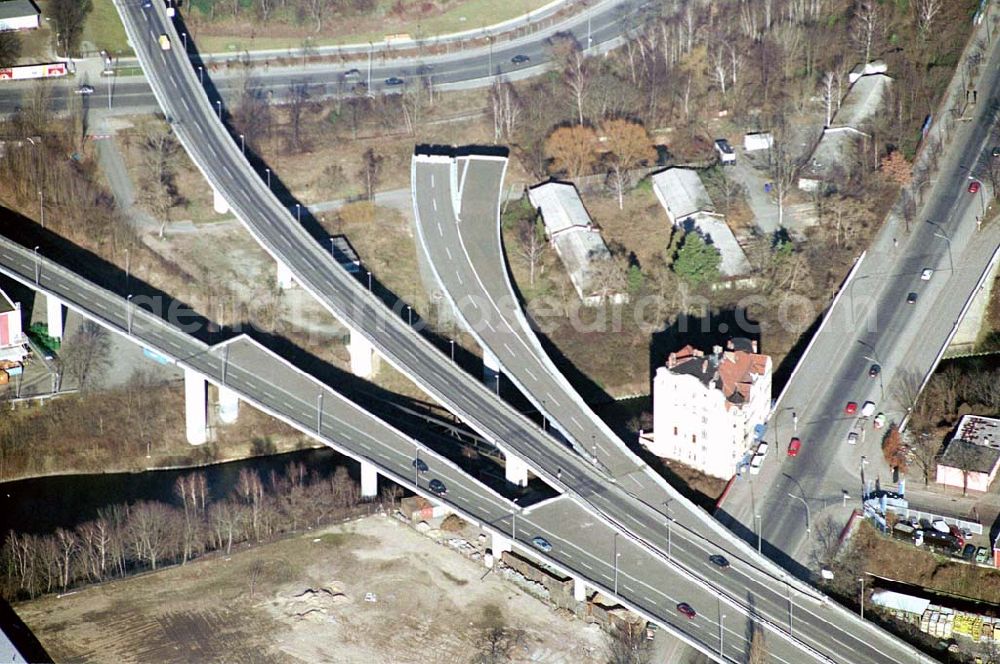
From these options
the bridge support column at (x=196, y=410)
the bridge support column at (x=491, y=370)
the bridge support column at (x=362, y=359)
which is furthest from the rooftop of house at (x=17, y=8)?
the bridge support column at (x=491, y=370)

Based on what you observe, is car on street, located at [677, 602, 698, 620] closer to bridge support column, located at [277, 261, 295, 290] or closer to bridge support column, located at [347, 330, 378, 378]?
bridge support column, located at [347, 330, 378, 378]

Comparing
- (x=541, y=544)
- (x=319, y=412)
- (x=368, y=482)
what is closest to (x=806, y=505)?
(x=541, y=544)

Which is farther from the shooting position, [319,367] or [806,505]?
[319,367]

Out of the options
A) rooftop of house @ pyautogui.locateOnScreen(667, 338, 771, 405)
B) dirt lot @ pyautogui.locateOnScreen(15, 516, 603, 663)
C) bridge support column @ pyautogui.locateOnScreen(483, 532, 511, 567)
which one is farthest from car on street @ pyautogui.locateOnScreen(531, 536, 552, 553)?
rooftop of house @ pyautogui.locateOnScreen(667, 338, 771, 405)

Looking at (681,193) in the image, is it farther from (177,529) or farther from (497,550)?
(177,529)

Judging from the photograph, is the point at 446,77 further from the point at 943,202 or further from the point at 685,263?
the point at 943,202

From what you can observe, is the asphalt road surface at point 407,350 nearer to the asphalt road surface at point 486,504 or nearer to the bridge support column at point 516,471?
the asphalt road surface at point 486,504
